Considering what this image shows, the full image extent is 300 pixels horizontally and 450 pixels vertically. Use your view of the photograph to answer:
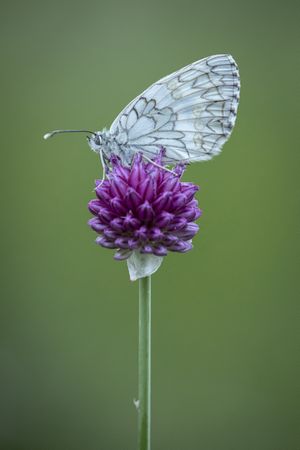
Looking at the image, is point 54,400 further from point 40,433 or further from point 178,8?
point 178,8

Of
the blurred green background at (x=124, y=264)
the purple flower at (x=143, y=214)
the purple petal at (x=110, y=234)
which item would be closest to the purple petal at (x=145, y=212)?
the purple flower at (x=143, y=214)

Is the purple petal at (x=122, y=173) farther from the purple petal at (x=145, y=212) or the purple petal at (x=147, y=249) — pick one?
the purple petal at (x=147, y=249)

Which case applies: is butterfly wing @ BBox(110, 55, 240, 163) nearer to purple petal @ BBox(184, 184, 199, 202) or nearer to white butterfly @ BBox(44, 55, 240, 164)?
white butterfly @ BBox(44, 55, 240, 164)

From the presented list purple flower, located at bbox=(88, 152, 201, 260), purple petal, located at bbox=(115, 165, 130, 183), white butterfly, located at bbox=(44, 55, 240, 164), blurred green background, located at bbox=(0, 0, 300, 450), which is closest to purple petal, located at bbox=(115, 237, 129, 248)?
purple flower, located at bbox=(88, 152, 201, 260)

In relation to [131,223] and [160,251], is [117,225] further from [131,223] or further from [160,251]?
[160,251]

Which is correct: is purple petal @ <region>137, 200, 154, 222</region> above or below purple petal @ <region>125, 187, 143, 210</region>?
below

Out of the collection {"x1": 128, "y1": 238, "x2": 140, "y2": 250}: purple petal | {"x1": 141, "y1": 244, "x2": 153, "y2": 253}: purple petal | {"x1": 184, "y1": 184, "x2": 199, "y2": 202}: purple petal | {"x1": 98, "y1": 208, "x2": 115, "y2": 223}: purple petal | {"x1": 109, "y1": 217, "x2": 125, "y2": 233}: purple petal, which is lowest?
{"x1": 141, "y1": 244, "x2": 153, "y2": 253}: purple petal
